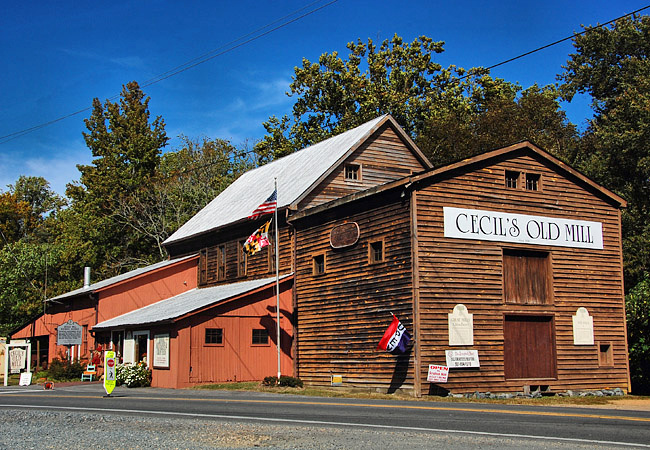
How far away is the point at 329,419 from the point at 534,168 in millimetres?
15457

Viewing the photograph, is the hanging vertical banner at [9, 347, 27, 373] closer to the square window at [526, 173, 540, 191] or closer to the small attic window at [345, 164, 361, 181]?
the small attic window at [345, 164, 361, 181]

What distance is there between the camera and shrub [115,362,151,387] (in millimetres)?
33062

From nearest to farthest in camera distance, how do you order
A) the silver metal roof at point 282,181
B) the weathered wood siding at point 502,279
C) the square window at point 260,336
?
the weathered wood siding at point 502,279 → the square window at point 260,336 → the silver metal roof at point 282,181

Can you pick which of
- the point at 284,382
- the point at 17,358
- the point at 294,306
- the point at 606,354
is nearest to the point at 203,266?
the point at 17,358

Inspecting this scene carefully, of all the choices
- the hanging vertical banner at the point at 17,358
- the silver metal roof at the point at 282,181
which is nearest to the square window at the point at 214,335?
the silver metal roof at the point at 282,181

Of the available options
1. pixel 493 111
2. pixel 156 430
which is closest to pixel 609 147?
pixel 493 111

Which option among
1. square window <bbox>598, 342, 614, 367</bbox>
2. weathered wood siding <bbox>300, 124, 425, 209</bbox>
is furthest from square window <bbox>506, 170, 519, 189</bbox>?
weathered wood siding <bbox>300, 124, 425, 209</bbox>

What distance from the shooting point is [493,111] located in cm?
4738

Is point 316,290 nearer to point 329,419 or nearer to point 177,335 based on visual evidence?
point 177,335

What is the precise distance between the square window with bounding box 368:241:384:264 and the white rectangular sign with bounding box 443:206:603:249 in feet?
8.83

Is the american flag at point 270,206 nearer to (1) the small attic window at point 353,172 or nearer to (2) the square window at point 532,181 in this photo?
(1) the small attic window at point 353,172

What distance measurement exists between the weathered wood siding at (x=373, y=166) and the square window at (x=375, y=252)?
694 centimetres

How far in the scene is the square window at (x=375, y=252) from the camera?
26644mm

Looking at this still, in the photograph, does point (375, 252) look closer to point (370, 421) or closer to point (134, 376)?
point (370, 421)
